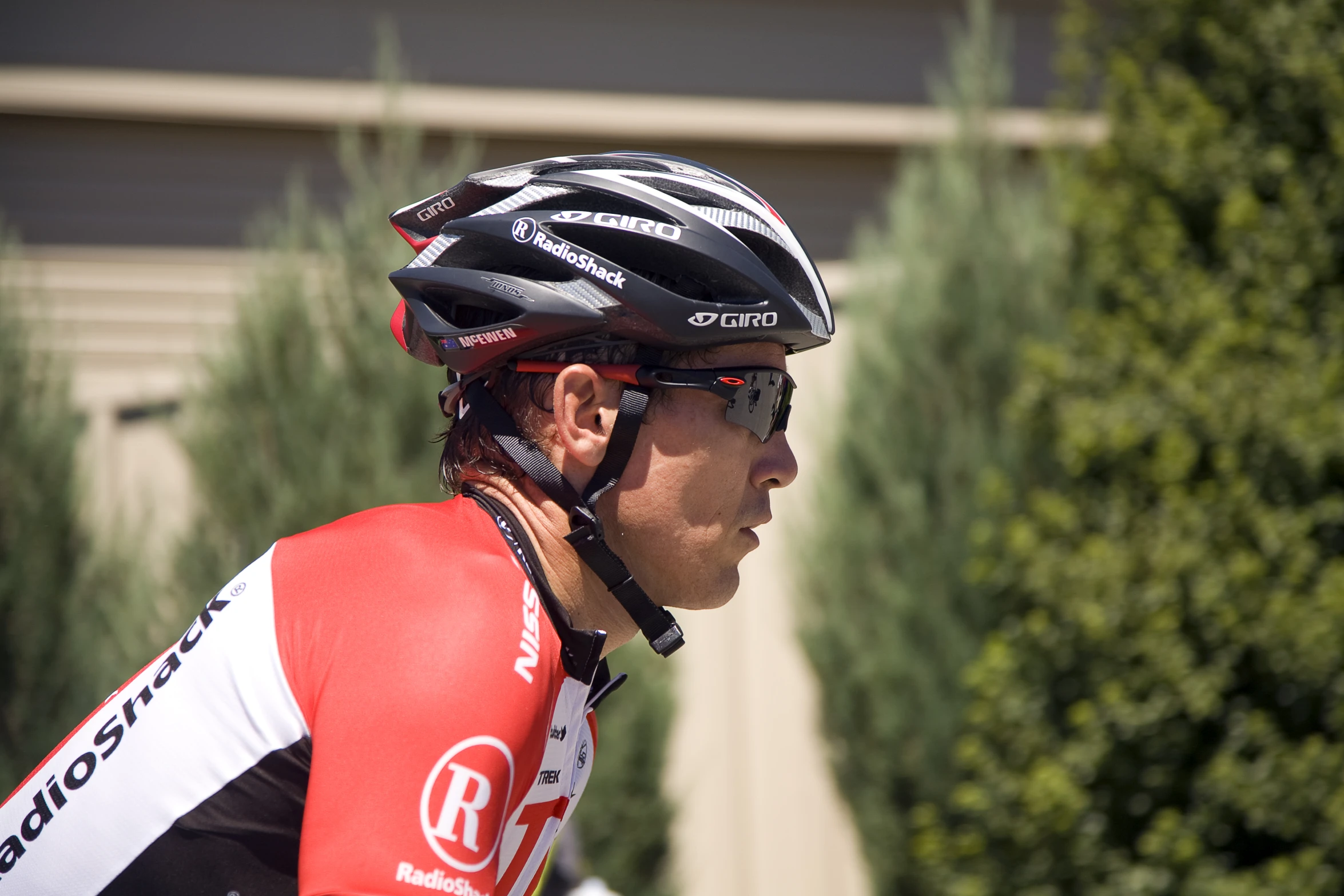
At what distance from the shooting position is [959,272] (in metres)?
5.83

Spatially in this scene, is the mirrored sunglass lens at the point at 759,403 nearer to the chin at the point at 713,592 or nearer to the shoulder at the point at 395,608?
the chin at the point at 713,592

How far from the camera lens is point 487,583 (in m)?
1.37

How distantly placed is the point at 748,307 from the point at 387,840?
96cm

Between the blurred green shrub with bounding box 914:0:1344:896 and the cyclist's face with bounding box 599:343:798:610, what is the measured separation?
3215 millimetres

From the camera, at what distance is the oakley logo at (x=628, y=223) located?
5.87 feet

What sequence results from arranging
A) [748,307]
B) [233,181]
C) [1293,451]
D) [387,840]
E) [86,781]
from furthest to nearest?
[233,181] → [1293,451] → [748,307] → [86,781] → [387,840]

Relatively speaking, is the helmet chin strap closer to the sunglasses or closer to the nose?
the sunglasses

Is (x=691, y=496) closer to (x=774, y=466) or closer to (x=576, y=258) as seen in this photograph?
(x=774, y=466)

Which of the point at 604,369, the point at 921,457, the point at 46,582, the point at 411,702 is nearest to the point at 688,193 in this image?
the point at 604,369

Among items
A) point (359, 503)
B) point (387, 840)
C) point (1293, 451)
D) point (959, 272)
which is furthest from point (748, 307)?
point (959, 272)

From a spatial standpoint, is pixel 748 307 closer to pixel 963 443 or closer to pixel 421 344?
pixel 421 344

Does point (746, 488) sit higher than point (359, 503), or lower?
lower

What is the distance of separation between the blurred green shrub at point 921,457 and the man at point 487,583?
3.93m

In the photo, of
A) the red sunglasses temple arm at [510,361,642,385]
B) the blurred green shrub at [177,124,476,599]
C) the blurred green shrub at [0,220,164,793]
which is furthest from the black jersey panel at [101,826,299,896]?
the blurred green shrub at [0,220,164,793]
